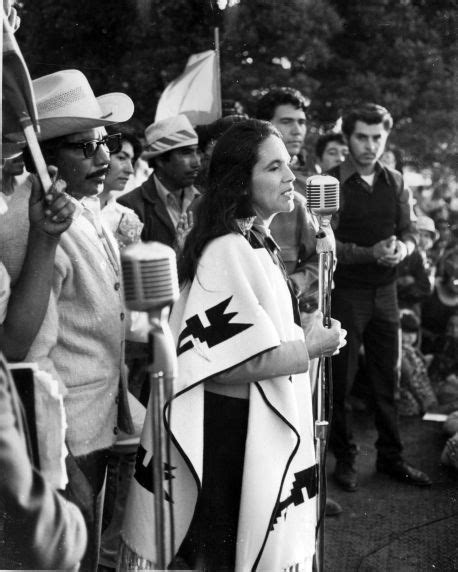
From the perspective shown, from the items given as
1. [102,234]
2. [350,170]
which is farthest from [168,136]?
[350,170]

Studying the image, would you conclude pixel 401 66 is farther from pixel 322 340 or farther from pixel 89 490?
pixel 89 490

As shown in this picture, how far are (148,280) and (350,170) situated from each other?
2704 mm

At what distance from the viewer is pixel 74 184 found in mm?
2246

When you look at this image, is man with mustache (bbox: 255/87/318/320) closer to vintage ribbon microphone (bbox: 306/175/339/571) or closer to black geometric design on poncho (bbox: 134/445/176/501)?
vintage ribbon microphone (bbox: 306/175/339/571)

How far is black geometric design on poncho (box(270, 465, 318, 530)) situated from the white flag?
4.49 ft

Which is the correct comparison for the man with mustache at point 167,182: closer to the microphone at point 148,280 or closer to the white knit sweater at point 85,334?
the white knit sweater at point 85,334

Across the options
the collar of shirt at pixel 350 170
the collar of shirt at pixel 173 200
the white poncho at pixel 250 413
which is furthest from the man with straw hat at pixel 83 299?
the collar of shirt at pixel 350 170

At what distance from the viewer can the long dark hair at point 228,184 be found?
2393 millimetres

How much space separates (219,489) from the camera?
2.40m

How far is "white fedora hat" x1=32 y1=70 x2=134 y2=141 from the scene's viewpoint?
2.23 meters

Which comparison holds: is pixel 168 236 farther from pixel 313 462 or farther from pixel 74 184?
pixel 313 462

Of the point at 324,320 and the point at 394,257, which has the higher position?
the point at 324,320

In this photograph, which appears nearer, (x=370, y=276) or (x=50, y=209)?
(x=50, y=209)

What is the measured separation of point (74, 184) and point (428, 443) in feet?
10.1
